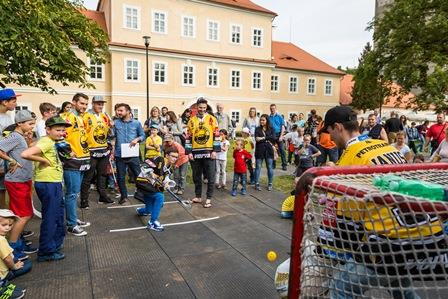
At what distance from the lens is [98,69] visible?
27.9 metres

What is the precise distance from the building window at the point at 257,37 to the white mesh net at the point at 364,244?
33.9m

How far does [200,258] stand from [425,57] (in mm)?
22521

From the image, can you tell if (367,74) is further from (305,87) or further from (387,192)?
(387,192)

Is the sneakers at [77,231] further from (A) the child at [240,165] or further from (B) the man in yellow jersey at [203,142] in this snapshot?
(A) the child at [240,165]

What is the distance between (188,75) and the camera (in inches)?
1221

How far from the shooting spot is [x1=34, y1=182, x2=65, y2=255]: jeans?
13.9 ft

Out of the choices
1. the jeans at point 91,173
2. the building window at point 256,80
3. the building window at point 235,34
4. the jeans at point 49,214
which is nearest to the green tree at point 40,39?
the jeans at point 91,173

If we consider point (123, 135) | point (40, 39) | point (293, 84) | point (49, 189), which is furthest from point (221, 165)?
point (293, 84)

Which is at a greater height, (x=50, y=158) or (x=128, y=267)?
(x=50, y=158)

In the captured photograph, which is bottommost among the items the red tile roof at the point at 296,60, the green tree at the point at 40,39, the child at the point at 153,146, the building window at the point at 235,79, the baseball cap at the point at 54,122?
the child at the point at 153,146

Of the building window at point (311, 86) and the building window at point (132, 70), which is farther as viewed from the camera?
the building window at point (311, 86)

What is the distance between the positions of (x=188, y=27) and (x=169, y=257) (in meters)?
29.2

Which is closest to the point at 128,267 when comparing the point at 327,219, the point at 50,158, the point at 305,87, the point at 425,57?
the point at 50,158

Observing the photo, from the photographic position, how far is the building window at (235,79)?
108 ft
